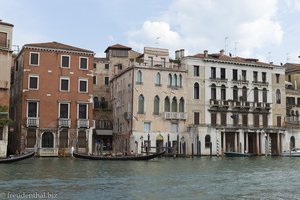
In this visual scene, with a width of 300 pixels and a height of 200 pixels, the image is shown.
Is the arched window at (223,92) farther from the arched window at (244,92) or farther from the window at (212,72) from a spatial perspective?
the arched window at (244,92)

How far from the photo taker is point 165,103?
40875mm

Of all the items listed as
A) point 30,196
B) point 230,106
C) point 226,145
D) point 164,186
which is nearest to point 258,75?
point 230,106

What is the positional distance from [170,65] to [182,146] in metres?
7.52

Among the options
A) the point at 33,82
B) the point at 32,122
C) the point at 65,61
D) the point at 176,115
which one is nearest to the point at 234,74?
the point at 176,115

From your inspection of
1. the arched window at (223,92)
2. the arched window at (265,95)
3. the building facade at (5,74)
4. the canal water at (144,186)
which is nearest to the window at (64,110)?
the building facade at (5,74)

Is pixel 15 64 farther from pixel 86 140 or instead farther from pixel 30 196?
pixel 30 196

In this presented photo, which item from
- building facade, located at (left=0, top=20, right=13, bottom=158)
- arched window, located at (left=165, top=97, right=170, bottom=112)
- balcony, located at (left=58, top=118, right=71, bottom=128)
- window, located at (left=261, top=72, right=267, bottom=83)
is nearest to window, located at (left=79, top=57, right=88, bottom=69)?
balcony, located at (left=58, top=118, right=71, bottom=128)

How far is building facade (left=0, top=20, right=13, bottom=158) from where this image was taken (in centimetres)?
3092

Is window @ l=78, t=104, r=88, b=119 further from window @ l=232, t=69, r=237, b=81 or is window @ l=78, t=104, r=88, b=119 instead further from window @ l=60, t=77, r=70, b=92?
window @ l=232, t=69, r=237, b=81

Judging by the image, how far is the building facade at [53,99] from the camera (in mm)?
35000

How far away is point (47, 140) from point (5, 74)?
21.5 feet

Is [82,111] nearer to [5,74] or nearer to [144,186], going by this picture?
[5,74]

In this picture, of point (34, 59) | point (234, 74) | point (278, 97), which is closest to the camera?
point (34, 59)

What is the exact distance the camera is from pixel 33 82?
116 ft
